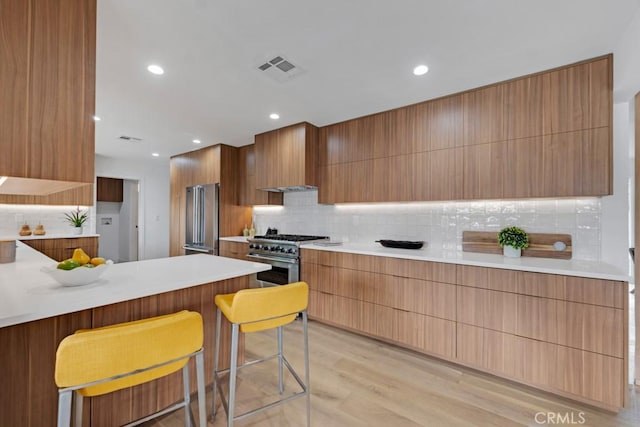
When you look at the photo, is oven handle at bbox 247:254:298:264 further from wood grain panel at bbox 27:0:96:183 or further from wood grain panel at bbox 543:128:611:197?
wood grain panel at bbox 543:128:611:197

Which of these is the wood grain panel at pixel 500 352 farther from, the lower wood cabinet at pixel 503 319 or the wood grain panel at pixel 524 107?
the wood grain panel at pixel 524 107

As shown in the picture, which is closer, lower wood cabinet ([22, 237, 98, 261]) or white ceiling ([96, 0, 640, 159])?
white ceiling ([96, 0, 640, 159])

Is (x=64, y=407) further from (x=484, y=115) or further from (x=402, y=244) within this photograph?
(x=484, y=115)

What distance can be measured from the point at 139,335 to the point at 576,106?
10.2ft

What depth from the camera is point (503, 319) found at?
204 cm

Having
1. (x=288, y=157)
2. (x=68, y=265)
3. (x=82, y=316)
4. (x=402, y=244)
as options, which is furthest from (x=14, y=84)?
(x=402, y=244)

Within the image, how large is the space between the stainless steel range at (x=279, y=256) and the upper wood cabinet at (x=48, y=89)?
222cm

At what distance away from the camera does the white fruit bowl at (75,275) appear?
1228 mm

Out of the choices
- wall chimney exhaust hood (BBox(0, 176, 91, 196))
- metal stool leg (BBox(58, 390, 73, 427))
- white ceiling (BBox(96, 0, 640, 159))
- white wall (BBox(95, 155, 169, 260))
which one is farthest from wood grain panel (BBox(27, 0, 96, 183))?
white wall (BBox(95, 155, 169, 260))

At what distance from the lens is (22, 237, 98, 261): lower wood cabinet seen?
12.7 feet

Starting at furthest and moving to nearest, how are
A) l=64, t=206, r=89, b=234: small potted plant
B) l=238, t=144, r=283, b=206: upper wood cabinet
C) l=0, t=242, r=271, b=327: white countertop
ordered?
l=64, t=206, r=89, b=234: small potted plant, l=238, t=144, r=283, b=206: upper wood cabinet, l=0, t=242, r=271, b=327: white countertop

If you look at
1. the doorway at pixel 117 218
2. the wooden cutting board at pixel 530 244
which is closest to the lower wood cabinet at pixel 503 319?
the wooden cutting board at pixel 530 244

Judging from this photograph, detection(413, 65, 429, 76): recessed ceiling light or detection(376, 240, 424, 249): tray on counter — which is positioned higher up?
detection(413, 65, 429, 76): recessed ceiling light
